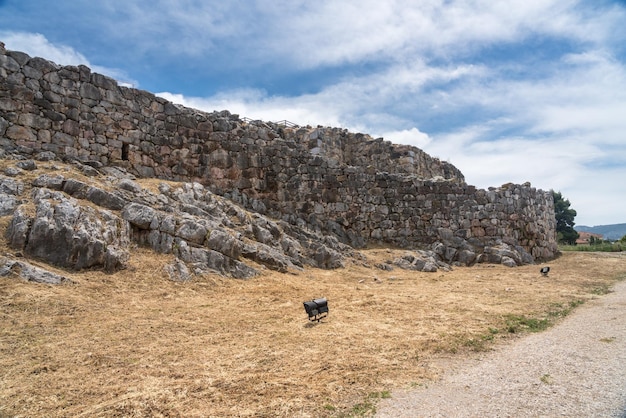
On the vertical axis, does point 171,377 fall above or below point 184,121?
below

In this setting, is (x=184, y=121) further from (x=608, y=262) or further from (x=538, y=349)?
(x=608, y=262)

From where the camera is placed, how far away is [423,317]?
812cm

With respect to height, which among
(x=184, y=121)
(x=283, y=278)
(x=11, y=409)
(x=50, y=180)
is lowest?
(x=11, y=409)

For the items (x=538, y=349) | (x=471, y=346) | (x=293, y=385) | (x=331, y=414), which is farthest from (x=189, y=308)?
(x=538, y=349)

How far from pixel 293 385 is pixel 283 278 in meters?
6.57

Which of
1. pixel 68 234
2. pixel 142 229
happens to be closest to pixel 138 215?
pixel 142 229

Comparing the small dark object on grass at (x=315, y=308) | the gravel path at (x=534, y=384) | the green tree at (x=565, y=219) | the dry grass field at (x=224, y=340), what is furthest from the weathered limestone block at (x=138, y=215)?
the green tree at (x=565, y=219)

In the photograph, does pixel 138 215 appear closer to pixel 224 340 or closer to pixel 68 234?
pixel 68 234

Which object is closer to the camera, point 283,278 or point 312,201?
point 283,278

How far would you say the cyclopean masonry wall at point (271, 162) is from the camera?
40.6ft

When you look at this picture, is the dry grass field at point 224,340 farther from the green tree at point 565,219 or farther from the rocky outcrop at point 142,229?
the green tree at point 565,219

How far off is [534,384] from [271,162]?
13.7 metres

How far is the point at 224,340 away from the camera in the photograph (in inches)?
251

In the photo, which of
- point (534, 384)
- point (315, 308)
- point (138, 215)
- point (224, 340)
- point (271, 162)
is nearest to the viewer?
point (534, 384)
